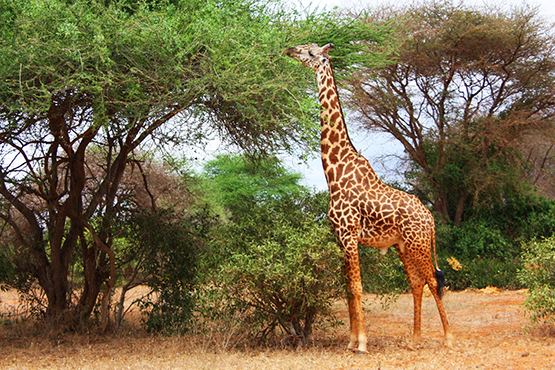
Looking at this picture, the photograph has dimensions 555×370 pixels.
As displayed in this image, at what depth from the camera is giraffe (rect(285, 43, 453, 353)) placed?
6.80m

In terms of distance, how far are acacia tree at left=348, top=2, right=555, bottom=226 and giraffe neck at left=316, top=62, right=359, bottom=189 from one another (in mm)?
8688

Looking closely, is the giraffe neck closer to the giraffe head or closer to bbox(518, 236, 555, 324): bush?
the giraffe head

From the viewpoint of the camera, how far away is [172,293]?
8852 millimetres

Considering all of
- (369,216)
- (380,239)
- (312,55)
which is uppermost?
(312,55)

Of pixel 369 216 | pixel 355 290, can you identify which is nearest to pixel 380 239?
pixel 369 216

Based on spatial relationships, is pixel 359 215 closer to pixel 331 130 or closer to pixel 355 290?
pixel 355 290

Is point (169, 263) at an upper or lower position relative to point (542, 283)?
upper

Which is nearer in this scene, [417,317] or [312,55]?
[417,317]

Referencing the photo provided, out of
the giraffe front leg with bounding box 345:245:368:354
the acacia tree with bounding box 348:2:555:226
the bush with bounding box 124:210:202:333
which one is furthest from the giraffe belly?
the acacia tree with bounding box 348:2:555:226

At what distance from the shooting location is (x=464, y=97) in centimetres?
1812

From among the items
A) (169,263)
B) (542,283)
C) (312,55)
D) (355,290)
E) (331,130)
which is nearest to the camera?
(355,290)

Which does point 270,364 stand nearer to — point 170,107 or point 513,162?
point 170,107

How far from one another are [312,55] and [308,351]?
4.01 metres

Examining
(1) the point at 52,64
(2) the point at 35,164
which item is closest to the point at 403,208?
(1) the point at 52,64
